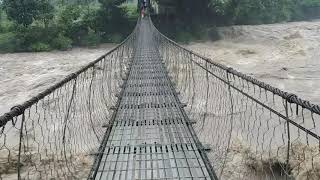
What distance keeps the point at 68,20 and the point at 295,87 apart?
11521mm

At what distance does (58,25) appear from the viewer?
18578mm

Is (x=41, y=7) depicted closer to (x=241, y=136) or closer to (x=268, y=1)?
(x=268, y=1)

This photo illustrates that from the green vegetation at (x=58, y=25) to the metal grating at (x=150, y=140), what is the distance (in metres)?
11.4

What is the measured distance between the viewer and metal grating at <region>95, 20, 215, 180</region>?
145 inches

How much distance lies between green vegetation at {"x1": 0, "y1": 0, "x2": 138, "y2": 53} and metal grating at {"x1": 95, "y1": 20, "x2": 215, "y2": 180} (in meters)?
11.4

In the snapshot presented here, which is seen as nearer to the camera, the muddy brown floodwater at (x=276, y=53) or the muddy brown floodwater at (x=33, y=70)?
the muddy brown floodwater at (x=33, y=70)

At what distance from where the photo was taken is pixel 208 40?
59.8ft

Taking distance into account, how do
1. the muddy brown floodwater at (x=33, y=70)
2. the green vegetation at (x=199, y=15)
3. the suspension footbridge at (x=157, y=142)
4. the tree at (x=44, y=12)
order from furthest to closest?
1. the tree at (x=44, y=12)
2. the green vegetation at (x=199, y=15)
3. the muddy brown floodwater at (x=33, y=70)
4. the suspension footbridge at (x=157, y=142)

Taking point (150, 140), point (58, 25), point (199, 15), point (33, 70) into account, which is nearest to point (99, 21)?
A: point (58, 25)

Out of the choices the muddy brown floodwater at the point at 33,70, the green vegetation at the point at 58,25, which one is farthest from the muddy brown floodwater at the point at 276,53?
the muddy brown floodwater at the point at 33,70

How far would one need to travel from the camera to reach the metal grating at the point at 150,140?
3.68 m

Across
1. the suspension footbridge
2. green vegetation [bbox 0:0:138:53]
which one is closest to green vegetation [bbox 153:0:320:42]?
green vegetation [bbox 0:0:138:53]

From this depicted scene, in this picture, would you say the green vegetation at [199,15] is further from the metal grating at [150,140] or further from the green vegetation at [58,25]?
the metal grating at [150,140]

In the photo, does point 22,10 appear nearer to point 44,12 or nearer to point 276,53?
point 44,12
